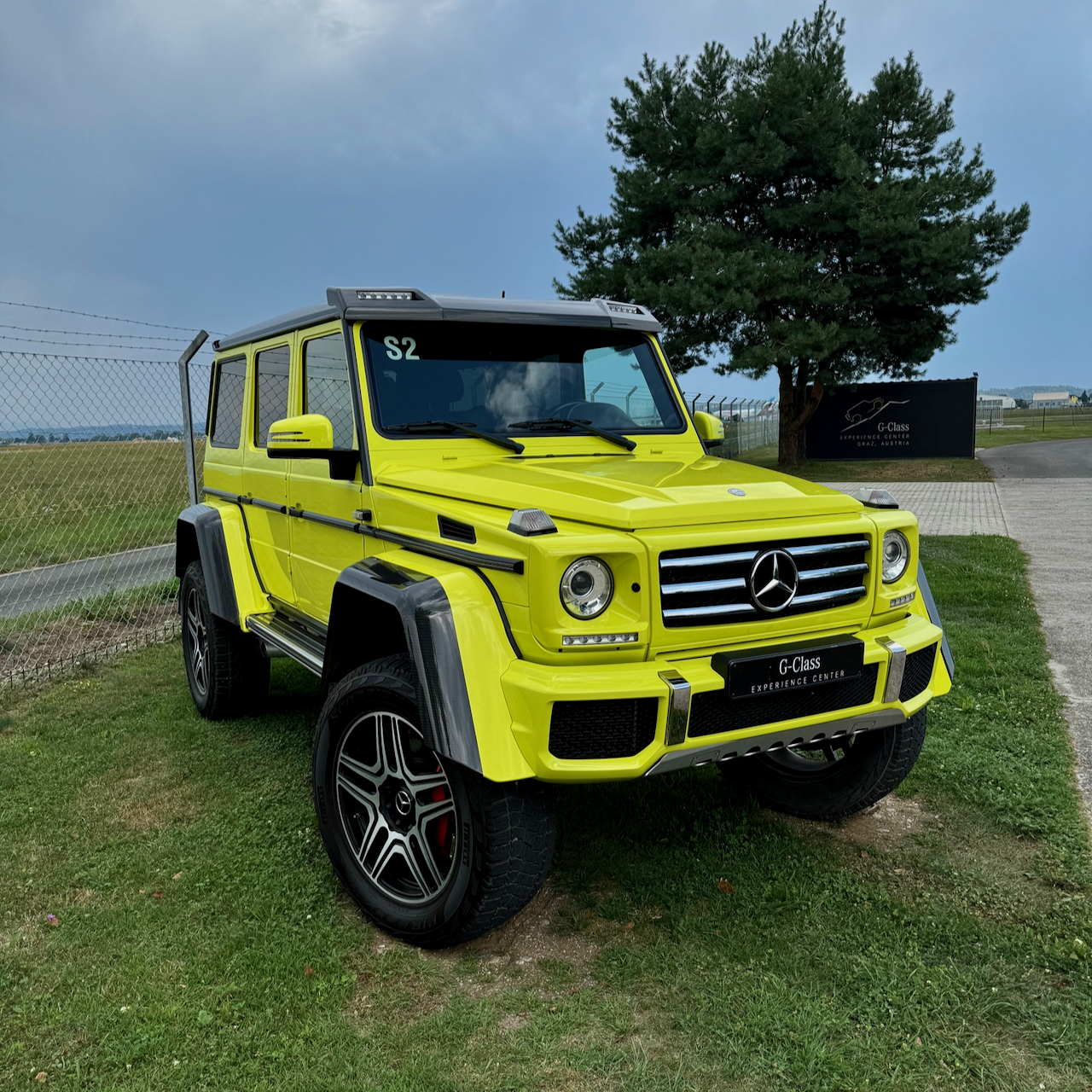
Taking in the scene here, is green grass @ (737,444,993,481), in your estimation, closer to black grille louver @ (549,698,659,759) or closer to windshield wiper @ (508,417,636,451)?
windshield wiper @ (508,417,636,451)

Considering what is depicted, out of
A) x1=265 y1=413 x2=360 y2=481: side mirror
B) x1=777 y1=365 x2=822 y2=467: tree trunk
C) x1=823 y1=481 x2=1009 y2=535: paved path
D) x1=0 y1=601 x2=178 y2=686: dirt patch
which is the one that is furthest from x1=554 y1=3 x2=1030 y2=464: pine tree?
x1=265 y1=413 x2=360 y2=481: side mirror

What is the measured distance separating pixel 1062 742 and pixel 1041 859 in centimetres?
138

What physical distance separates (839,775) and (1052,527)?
11.4m

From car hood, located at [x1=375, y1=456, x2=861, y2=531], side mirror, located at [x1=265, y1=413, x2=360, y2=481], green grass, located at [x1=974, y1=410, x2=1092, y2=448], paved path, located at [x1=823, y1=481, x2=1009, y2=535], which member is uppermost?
side mirror, located at [x1=265, y1=413, x2=360, y2=481]

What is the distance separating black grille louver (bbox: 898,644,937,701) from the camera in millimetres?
3203

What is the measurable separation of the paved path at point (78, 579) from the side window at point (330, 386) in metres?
5.16

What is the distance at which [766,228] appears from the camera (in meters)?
22.8

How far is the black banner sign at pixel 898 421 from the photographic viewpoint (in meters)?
26.4

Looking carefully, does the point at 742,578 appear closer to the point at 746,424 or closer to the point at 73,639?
the point at 73,639

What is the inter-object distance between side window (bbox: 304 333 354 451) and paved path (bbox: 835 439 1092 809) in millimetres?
3463

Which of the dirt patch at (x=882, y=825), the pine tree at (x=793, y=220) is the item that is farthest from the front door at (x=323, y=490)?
the pine tree at (x=793, y=220)

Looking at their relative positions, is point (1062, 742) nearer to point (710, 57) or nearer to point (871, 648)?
point (871, 648)

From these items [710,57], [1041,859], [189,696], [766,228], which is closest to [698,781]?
[1041,859]

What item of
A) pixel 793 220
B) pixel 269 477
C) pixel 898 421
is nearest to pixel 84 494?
pixel 269 477
